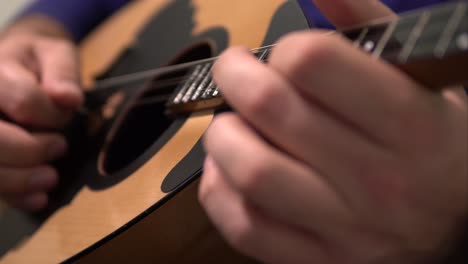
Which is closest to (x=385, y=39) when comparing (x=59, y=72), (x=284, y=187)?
(x=284, y=187)

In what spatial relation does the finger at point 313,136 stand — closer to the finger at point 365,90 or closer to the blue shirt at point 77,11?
the finger at point 365,90

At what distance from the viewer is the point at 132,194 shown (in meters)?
0.53

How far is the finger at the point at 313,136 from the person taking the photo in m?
0.28

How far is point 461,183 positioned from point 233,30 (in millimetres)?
392

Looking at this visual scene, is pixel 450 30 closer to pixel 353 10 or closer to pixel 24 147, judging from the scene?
pixel 353 10

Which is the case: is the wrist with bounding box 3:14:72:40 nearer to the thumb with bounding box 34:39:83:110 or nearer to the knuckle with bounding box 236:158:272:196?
the thumb with bounding box 34:39:83:110

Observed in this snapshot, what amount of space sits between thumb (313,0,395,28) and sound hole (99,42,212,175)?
31 centimetres

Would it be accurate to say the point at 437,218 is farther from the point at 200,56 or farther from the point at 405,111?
the point at 200,56

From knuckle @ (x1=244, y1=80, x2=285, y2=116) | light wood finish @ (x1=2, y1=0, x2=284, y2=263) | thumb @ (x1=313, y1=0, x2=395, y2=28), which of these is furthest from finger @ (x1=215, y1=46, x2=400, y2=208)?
light wood finish @ (x1=2, y1=0, x2=284, y2=263)

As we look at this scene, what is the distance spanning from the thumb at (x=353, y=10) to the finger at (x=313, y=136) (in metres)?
0.10

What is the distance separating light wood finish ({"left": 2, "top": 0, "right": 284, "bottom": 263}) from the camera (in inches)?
20.3

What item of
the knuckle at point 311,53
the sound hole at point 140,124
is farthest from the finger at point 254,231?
the sound hole at point 140,124

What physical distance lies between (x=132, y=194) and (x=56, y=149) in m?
0.24

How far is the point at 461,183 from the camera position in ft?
0.92
